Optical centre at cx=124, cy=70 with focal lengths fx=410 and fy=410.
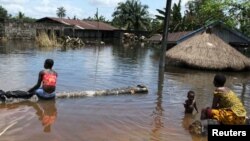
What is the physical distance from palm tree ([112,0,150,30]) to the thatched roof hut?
47.1 meters

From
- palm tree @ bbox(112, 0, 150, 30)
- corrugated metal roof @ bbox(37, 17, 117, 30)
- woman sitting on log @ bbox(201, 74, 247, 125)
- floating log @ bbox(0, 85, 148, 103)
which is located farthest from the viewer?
palm tree @ bbox(112, 0, 150, 30)

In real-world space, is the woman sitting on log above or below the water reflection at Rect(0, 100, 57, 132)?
above

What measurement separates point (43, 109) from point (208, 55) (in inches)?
550

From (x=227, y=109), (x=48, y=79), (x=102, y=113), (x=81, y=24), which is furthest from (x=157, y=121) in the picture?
(x=81, y=24)

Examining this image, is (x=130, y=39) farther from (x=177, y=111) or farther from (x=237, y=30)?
(x=177, y=111)

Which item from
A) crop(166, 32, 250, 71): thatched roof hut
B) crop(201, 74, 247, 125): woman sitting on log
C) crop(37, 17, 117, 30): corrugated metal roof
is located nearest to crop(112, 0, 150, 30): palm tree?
crop(37, 17, 117, 30): corrugated metal roof

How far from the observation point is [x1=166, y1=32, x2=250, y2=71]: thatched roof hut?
22.0 meters

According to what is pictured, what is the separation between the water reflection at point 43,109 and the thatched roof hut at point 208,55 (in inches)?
506

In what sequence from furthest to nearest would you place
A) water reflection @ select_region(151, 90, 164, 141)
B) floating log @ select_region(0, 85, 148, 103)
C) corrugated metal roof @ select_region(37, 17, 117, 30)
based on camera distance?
corrugated metal roof @ select_region(37, 17, 117, 30)
floating log @ select_region(0, 85, 148, 103)
water reflection @ select_region(151, 90, 164, 141)

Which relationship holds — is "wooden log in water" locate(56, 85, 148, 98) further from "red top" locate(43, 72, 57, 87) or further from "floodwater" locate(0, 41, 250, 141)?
"red top" locate(43, 72, 57, 87)

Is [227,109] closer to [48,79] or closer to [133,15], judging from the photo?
[48,79]

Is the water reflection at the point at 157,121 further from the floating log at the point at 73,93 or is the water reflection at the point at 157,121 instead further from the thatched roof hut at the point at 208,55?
the thatched roof hut at the point at 208,55

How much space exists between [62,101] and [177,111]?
3.11 m

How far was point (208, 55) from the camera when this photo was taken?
2233 cm
